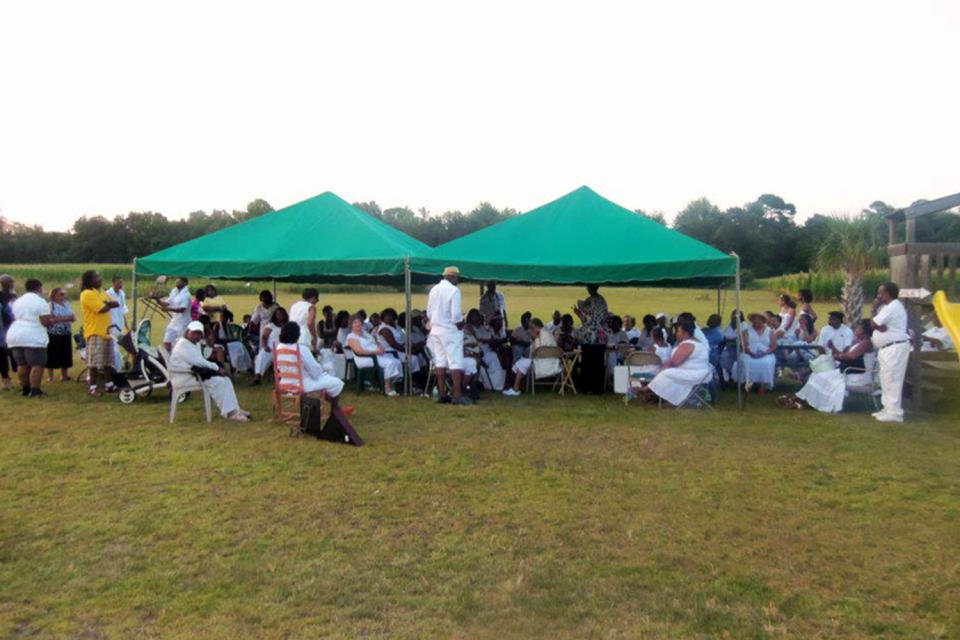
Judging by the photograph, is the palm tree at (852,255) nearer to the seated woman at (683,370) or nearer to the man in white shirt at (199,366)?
the seated woman at (683,370)

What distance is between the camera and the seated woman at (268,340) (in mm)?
10891

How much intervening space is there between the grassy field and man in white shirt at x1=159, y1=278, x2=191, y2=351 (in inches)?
124

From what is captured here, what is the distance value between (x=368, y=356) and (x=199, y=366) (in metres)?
2.66

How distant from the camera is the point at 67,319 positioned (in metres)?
10.3

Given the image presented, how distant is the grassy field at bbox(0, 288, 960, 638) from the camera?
379 centimetres

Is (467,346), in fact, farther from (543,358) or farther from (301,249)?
(301,249)

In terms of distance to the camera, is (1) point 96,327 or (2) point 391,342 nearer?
(1) point 96,327

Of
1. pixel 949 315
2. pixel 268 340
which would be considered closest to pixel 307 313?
pixel 268 340

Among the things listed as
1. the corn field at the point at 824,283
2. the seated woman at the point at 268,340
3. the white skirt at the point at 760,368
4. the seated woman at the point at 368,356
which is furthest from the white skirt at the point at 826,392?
the corn field at the point at 824,283

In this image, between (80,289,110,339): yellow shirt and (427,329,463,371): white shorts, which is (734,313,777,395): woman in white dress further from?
(80,289,110,339): yellow shirt

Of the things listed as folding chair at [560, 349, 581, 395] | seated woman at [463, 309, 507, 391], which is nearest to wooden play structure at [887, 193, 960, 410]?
folding chair at [560, 349, 581, 395]

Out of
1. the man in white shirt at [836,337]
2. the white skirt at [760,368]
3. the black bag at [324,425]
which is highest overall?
the man in white shirt at [836,337]

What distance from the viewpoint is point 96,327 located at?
9.96 meters

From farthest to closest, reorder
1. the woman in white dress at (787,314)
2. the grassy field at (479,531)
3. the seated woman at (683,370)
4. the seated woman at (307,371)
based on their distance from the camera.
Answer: the woman in white dress at (787,314) < the seated woman at (683,370) < the seated woman at (307,371) < the grassy field at (479,531)
